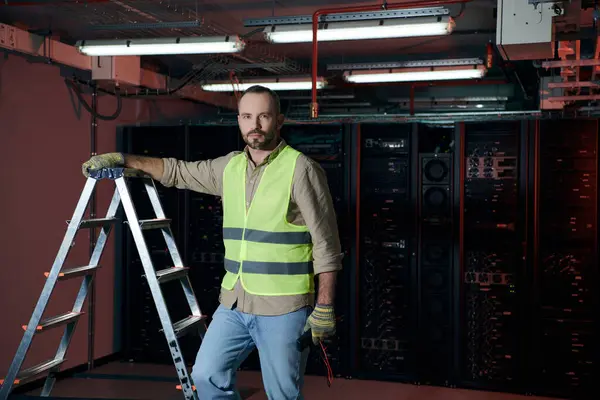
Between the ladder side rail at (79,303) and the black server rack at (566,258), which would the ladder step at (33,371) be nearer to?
the ladder side rail at (79,303)

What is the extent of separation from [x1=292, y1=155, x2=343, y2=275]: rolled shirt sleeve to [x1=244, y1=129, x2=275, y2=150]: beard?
17 cm

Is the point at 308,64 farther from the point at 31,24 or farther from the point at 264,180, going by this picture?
the point at 264,180

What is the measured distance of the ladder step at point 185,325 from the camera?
3.55m

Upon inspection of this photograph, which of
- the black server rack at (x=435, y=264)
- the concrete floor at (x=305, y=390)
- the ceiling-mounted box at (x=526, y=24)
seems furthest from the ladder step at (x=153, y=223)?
the black server rack at (x=435, y=264)

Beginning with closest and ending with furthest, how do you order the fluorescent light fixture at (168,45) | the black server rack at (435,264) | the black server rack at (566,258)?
1. the fluorescent light fixture at (168,45)
2. the black server rack at (566,258)
3. the black server rack at (435,264)

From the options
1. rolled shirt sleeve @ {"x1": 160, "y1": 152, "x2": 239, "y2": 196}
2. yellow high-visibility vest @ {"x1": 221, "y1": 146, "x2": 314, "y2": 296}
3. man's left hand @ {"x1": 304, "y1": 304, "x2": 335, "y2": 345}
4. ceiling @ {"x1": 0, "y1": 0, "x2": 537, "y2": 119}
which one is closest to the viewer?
man's left hand @ {"x1": 304, "y1": 304, "x2": 335, "y2": 345}

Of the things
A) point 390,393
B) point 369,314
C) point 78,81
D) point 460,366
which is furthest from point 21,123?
point 460,366

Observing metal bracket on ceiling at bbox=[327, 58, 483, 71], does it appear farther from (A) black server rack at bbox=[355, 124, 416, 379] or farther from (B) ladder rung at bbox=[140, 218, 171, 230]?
(B) ladder rung at bbox=[140, 218, 171, 230]

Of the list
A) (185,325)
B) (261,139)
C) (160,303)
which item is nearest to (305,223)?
(261,139)

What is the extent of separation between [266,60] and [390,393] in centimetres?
307

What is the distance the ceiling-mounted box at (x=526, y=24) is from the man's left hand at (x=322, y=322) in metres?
1.47

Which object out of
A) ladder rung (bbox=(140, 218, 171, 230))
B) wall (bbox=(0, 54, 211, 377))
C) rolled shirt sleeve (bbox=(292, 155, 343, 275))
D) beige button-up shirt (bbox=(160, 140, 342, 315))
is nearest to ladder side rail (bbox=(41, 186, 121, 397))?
ladder rung (bbox=(140, 218, 171, 230))

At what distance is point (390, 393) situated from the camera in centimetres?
570

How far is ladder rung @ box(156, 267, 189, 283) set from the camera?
3.56 m
